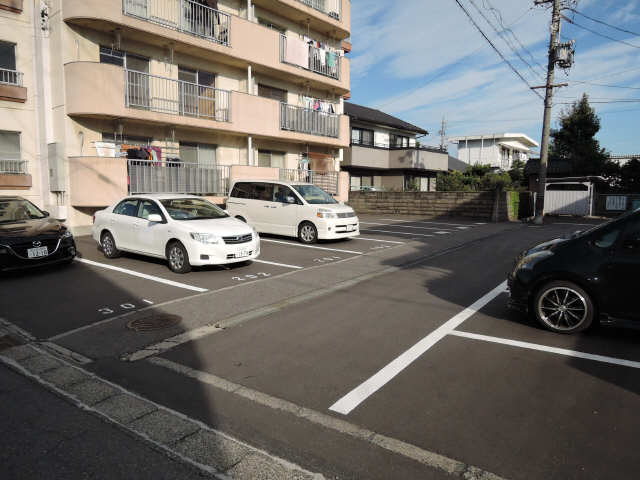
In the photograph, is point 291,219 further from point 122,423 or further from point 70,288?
point 122,423

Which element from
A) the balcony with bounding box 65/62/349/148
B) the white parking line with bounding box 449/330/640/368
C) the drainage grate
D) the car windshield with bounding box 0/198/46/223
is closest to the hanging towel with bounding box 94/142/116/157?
the balcony with bounding box 65/62/349/148

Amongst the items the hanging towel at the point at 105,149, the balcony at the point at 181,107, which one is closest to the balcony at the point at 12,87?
the balcony at the point at 181,107

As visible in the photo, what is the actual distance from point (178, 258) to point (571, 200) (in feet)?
74.6

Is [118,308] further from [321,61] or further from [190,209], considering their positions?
[321,61]

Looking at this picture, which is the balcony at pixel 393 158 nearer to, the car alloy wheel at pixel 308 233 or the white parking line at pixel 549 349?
the car alloy wheel at pixel 308 233

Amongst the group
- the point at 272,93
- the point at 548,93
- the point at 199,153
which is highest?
the point at 548,93

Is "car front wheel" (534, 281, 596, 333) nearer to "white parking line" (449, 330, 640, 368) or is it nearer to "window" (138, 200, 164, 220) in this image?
"white parking line" (449, 330, 640, 368)

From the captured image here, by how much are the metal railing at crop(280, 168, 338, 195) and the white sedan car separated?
9735 millimetres

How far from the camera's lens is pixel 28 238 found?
8.31 m


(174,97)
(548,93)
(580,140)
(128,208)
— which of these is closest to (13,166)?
(174,97)

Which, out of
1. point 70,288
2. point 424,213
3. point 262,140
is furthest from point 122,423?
point 424,213

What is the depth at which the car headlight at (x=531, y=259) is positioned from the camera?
552 centimetres

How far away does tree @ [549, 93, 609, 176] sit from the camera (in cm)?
2883

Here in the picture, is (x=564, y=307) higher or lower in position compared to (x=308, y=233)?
lower
